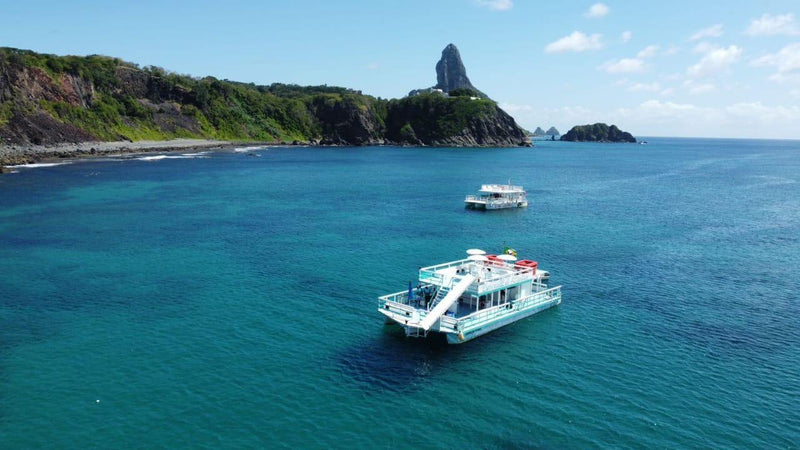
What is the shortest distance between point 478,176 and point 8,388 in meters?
163

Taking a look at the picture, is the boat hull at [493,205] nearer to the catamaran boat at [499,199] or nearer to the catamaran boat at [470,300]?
the catamaran boat at [499,199]

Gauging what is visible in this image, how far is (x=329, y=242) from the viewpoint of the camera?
8638 cm

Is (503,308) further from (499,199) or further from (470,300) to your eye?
(499,199)

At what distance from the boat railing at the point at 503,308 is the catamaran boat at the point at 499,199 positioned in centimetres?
6093

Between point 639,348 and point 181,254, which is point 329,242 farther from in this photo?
point 639,348

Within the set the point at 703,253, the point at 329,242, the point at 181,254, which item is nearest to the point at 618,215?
the point at 703,253

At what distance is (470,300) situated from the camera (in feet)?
178

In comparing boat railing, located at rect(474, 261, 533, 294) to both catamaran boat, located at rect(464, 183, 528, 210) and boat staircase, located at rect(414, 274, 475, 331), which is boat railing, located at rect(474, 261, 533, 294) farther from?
catamaran boat, located at rect(464, 183, 528, 210)

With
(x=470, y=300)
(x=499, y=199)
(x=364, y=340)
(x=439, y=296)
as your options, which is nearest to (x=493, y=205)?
(x=499, y=199)

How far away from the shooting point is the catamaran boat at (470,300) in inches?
1914

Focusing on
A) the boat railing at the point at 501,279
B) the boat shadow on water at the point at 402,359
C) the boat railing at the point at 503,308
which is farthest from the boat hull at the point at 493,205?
the boat shadow on water at the point at 402,359

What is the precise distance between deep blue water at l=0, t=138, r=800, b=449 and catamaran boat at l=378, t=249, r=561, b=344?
1.67 meters

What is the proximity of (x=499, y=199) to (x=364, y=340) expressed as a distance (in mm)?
79906

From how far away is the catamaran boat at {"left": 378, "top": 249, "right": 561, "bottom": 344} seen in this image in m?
48.6
